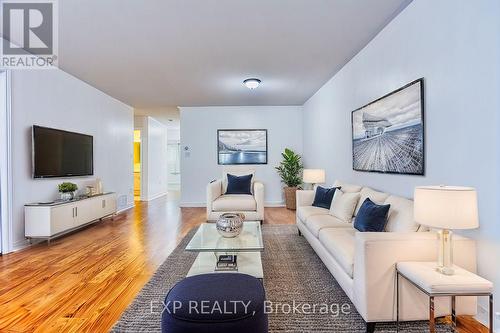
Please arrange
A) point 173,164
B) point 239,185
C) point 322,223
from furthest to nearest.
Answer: point 173,164 < point 239,185 < point 322,223

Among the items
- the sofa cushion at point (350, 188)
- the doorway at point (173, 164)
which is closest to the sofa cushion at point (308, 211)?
the sofa cushion at point (350, 188)

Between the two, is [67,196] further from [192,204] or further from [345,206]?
[345,206]

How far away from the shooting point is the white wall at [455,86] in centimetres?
179

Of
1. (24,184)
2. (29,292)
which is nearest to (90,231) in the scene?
(24,184)

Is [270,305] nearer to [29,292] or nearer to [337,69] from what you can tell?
[29,292]

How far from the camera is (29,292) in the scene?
94.7 inches

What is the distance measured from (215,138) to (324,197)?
388cm

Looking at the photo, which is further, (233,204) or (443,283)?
(233,204)

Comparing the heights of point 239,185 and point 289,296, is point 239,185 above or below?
above

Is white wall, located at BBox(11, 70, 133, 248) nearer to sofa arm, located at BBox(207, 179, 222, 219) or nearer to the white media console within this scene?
the white media console

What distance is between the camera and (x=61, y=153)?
4344mm

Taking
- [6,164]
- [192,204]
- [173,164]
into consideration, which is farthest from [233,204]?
[173,164]

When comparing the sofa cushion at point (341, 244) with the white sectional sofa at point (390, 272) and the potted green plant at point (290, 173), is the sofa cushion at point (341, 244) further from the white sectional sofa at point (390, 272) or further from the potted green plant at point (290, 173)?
the potted green plant at point (290, 173)

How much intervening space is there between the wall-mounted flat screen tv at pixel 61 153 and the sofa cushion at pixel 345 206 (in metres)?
3.91
